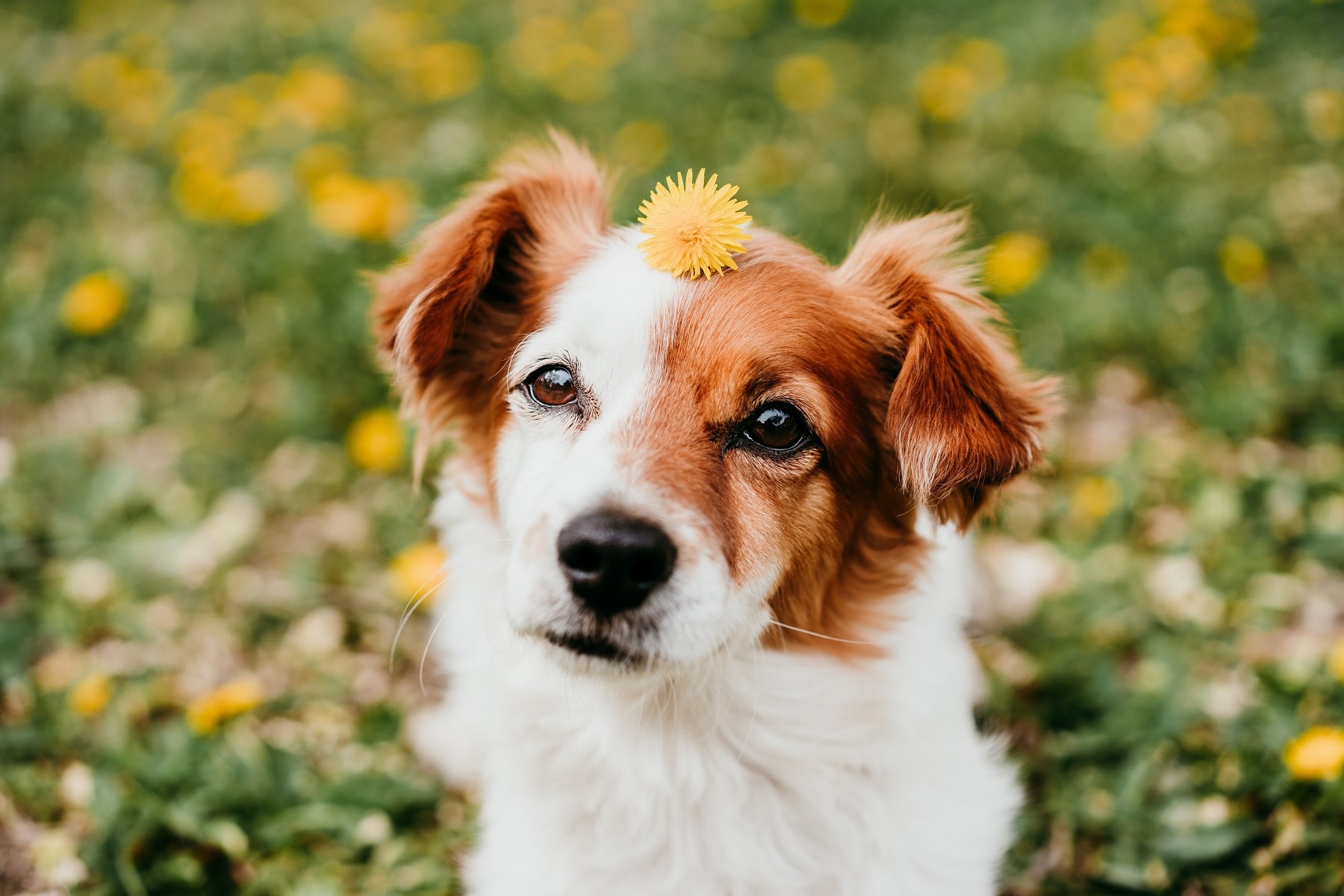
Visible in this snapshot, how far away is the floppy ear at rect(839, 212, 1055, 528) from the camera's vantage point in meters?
2.10

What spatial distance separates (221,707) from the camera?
2.80 m

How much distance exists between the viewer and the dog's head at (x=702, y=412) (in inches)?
76.2

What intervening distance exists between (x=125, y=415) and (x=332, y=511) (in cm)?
102

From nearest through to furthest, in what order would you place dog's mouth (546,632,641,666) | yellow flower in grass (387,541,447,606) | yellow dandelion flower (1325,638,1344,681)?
dog's mouth (546,632,641,666)
yellow dandelion flower (1325,638,1344,681)
yellow flower in grass (387,541,447,606)

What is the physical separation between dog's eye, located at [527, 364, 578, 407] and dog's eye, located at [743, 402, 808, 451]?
408mm

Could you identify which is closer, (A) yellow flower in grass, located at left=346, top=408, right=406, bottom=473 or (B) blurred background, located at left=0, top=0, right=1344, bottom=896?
(B) blurred background, located at left=0, top=0, right=1344, bottom=896

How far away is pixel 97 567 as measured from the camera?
3428 mm

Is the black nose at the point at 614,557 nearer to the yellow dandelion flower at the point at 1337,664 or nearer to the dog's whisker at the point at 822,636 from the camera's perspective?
the dog's whisker at the point at 822,636

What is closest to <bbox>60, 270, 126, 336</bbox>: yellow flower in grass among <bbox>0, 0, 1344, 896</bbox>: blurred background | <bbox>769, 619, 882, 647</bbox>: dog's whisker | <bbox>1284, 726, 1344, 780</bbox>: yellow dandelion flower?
<bbox>0, 0, 1344, 896</bbox>: blurred background

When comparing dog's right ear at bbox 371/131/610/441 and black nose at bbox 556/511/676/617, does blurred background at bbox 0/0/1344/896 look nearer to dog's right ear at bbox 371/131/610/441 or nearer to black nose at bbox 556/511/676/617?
dog's right ear at bbox 371/131/610/441

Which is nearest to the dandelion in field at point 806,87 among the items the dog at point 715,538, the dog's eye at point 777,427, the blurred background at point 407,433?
the blurred background at point 407,433

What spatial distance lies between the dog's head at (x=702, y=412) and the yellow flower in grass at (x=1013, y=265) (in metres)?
1.50

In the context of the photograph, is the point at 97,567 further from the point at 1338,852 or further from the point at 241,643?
the point at 1338,852

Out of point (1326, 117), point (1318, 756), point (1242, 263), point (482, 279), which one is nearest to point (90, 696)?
point (482, 279)
